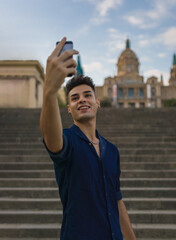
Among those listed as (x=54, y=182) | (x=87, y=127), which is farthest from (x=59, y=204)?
(x=87, y=127)

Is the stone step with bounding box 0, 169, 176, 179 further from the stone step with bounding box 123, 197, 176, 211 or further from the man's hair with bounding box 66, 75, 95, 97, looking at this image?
the man's hair with bounding box 66, 75, 95, 97

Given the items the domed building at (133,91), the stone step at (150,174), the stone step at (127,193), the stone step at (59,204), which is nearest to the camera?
the stone step at (59,204)

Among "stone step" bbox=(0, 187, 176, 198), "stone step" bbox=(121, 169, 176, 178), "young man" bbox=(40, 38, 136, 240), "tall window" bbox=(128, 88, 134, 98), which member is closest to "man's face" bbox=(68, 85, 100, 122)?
"young man" bbox=(40, 38, 136, 240)

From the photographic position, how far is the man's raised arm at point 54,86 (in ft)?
3.32

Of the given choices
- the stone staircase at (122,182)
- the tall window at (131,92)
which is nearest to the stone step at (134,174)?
the stone staircase at (122,182)

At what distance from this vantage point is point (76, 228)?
4.09 ft

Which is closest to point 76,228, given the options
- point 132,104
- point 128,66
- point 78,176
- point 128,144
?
point 78,176

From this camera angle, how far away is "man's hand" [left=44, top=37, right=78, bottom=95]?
3.31 feet

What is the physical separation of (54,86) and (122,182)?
14.1 ft

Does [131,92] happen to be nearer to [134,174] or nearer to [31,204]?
[134,174]

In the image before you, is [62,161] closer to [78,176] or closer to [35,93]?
[78,176]

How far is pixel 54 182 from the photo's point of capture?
4996 millimetres

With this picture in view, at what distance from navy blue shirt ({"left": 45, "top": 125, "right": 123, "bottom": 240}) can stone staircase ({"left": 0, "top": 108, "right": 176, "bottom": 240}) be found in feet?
9.25

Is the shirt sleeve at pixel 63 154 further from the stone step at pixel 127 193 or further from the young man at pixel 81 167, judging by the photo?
the stone step at pixel 127 193
